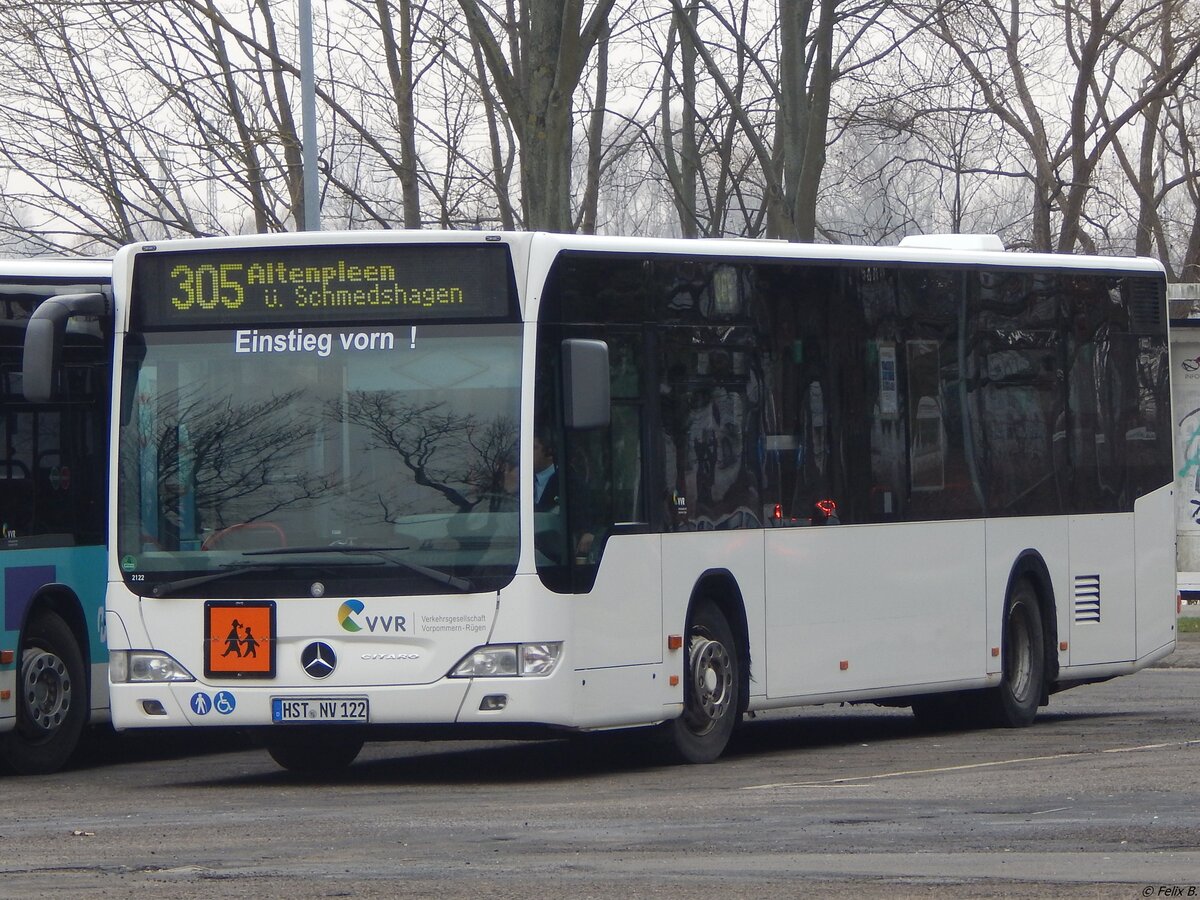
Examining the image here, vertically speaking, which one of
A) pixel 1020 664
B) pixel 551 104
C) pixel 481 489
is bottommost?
pixel 1020 664

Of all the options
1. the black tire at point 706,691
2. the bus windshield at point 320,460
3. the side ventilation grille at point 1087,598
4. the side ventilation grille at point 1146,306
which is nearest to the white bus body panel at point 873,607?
the black tire at point 706,691

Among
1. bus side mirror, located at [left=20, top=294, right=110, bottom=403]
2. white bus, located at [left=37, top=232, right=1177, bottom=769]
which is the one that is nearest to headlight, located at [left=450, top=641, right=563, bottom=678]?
white bus, located at [left=37, top=232, right=1177, bottom=769]

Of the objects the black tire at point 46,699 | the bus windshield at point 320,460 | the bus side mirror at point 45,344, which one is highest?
the bus side mirror at point 45,344

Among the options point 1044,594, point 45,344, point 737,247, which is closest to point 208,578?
point 45,344

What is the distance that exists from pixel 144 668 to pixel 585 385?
8.94ft

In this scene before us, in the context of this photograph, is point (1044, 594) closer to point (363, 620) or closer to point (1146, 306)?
point (1146, 306)

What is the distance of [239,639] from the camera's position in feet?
39.7

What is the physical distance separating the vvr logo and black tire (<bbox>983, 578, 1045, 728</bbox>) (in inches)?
210

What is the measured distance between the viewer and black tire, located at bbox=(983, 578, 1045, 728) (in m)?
15.9

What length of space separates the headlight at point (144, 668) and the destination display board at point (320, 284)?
1701 mm

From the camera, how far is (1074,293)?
652 inches

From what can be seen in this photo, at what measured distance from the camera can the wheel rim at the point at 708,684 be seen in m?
12.9

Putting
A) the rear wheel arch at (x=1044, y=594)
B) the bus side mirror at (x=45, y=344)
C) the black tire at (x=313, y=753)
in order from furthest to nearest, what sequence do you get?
the rear wheel arch at (x=1044, y=594) < the black tire at (x=313, y=753) < the bus side mirror at (x=45, y=344)

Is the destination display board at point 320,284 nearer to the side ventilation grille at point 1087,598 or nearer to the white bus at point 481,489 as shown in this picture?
the white bus at point 481,489
